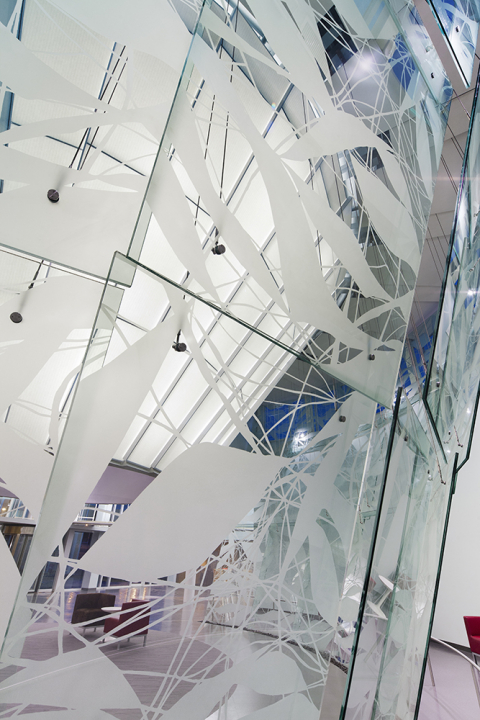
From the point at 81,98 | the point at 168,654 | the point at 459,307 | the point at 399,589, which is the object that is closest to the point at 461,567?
the point at 399,589

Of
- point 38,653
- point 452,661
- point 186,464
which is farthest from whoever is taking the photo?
point 452,661

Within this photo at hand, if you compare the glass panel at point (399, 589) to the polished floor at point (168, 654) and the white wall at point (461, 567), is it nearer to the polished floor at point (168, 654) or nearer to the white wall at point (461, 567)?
the polished floor at point (168, 654)

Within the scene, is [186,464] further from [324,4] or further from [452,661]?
[452,661]

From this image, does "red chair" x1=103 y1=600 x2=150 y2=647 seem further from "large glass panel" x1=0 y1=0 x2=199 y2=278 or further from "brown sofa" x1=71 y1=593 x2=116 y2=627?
"large glass panel" x1=0 y1=0 x2=199 y2=278

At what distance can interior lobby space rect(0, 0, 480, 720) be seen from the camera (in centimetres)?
134

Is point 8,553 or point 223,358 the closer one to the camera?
point 223,358

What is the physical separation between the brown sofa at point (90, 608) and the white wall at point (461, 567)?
11.3 m

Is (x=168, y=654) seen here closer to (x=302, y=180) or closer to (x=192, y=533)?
(x=192, y=533)

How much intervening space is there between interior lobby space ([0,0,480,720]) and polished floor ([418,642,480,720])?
3.73m

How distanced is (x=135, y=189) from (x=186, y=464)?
6.61 feet

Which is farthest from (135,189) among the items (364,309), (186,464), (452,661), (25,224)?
(452,661)

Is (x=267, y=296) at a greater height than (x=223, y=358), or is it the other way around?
(x=267, y=296)

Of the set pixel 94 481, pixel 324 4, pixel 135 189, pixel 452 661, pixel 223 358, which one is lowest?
pixel 452 661

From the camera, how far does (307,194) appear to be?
77.8 inches
